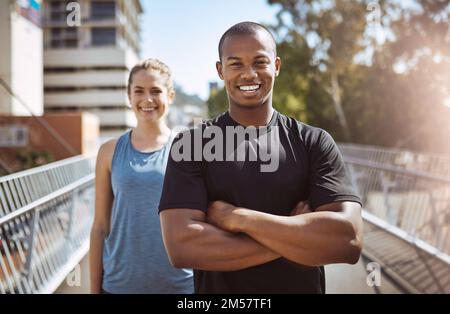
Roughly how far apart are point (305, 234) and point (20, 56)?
16949mm

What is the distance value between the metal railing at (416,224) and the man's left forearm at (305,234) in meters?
2.99

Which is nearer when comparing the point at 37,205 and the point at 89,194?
the point at 37,205

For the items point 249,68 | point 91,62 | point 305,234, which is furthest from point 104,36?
point 305,234

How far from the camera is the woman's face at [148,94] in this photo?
2.22 metres

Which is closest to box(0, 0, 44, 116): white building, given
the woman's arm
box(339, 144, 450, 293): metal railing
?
box(339, 144, 450, 293): metal railing

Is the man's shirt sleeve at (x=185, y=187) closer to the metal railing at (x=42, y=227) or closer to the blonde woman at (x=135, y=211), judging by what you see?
the blonde woman at (x=135, y=211)

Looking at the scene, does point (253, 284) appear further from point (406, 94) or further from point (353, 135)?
point (353, 135)

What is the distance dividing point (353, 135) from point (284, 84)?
4326 mm

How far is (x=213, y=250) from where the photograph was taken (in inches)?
57.2

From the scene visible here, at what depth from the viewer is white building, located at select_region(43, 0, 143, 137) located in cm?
4519

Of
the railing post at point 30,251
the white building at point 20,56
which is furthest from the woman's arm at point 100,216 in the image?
the white building at point 20,56

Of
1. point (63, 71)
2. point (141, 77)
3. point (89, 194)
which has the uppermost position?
Result: point (63, 71)

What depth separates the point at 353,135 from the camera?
22.1m

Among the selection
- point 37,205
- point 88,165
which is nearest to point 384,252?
point 37,205
